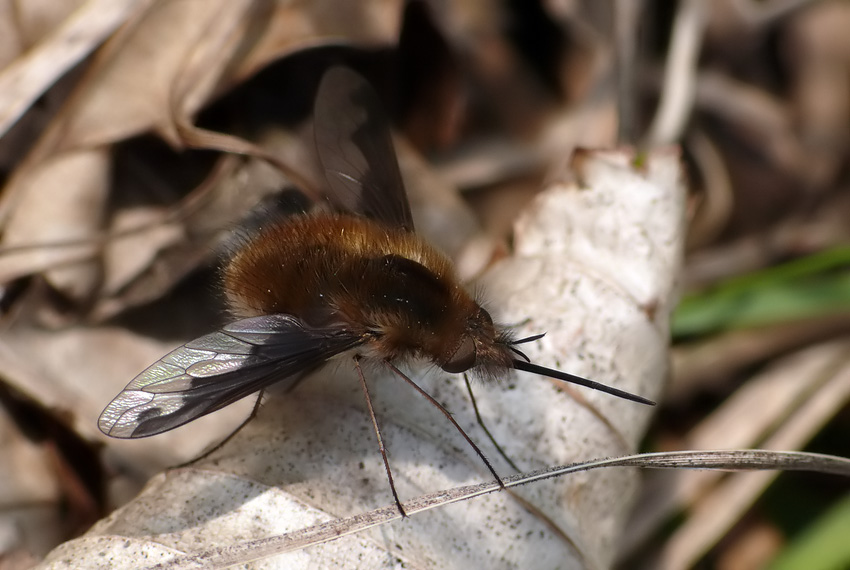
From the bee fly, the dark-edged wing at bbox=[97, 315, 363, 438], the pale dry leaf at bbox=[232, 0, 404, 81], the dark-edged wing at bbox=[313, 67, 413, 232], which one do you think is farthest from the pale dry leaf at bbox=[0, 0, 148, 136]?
the dark-edged wing at bbox=[97, 315, 363, 438]

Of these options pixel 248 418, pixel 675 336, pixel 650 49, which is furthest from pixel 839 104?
pixel 248 418

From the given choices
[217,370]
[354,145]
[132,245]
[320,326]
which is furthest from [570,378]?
[132,245]

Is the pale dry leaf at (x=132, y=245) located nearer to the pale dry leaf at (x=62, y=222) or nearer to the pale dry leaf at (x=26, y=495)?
the pale dry leaf at (x=62, y=222)

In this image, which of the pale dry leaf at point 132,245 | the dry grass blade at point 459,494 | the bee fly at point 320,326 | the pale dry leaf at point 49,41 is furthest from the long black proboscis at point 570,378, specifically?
the pale dry leaf at point 49,41

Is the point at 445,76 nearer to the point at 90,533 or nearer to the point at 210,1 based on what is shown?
the point at 210,1

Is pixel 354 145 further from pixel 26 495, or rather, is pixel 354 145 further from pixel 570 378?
pixel 26 495

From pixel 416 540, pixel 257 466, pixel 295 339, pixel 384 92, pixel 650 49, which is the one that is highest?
pixel 650 49

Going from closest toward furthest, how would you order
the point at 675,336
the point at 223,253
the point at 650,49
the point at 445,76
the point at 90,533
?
1. the point at 90,533
2. the point at 223,253
3. the point at 675,336
4. the point at 445,76
5. the point at 650,49
